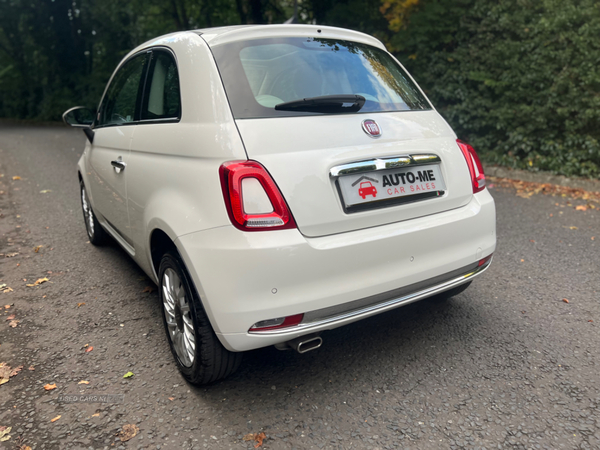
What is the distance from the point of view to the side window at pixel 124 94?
348cm

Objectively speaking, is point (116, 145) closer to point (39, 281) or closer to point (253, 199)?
point (39, 281)

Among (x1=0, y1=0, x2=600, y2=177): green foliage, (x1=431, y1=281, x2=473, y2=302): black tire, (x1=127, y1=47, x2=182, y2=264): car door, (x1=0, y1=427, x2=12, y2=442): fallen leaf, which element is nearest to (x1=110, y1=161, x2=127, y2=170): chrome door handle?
(x1=127, y1=47, x2=182, y2=264): car door

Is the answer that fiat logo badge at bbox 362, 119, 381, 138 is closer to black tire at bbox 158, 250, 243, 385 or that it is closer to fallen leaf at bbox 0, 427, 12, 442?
black tire at bbox 158, 250, 243, 385

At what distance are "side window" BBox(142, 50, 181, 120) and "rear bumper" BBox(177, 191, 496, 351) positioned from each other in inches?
33.2

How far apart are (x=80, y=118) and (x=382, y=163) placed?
3.35 metres

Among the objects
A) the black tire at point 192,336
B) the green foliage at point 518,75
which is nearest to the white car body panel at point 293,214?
the black tire at point 192,336

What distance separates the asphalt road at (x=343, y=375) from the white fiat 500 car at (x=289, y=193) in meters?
0.29

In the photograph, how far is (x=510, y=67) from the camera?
29.4ft

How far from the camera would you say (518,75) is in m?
8.78

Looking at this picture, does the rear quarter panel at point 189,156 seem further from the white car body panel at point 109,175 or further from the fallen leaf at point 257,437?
the fallen leaf at point 257,437

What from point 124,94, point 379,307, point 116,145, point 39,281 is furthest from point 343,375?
point 39,281

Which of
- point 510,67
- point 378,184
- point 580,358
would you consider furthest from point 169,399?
point 510,67

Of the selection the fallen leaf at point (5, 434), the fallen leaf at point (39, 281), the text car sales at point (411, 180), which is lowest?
the fallen leaf at point (39, 281)

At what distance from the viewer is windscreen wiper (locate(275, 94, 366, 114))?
97.2 inches
